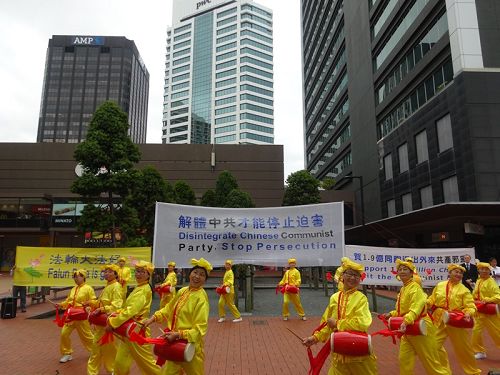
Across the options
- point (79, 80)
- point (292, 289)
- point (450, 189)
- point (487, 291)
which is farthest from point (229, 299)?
point (79, 80)

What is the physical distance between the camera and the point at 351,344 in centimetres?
404

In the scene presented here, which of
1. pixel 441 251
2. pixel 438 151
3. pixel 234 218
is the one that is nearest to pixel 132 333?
pixel 234 218

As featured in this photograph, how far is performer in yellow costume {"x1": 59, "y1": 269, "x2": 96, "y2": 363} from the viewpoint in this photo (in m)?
7.44

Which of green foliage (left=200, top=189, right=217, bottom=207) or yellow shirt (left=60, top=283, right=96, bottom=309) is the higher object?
green foliage (left=200, top=189, right=217, bottom=207)

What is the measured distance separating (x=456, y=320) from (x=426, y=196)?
70.9ft

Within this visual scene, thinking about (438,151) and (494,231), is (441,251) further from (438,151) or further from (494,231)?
(438,151)

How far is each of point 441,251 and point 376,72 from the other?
25879 mm

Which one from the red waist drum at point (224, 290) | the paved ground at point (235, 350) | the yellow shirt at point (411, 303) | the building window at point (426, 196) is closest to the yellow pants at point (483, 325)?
the paved ground at point (235, 350)

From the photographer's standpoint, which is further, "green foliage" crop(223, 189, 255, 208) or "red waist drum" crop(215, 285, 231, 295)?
"green foliage" crop(223, 189, 255, 208)

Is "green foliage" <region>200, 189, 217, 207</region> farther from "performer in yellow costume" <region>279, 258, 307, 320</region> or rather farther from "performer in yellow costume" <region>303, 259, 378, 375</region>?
"performer in yellow costume" <region>303, 259, 378, 375</region>

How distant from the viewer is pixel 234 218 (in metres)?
12.6

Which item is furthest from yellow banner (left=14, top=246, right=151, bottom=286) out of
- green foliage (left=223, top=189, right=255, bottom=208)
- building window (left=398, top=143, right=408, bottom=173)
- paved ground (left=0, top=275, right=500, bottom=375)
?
building window (left=398, top=143, right=408, bottom=173)

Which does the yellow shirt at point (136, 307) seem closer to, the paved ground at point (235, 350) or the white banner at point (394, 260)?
the paved ground at point (235, 350)

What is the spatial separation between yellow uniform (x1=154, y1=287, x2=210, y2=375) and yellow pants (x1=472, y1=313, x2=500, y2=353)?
584 cm
